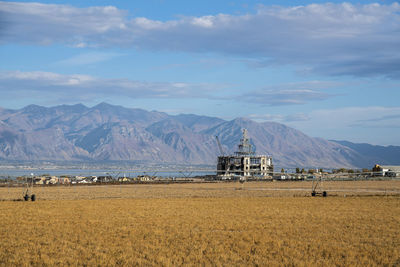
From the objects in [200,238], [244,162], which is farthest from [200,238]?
[244,162]

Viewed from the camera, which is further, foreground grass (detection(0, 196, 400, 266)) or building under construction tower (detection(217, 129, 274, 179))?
building under construction tower (detection(217, 129, 274, 179))

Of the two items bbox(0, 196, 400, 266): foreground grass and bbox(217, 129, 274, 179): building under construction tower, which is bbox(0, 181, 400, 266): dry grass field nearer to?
bbox(0, 196, 400, 266): foreground grass

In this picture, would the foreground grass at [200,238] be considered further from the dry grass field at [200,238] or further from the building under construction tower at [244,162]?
the building under construction tower at [244,162]

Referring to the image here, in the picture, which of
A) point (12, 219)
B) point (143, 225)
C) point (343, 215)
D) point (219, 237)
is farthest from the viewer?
point (343, 215)

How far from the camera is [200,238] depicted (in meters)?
25.5

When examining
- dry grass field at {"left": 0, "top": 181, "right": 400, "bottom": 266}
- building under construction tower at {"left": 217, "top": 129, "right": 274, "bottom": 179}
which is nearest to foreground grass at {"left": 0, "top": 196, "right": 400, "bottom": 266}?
dry grass field at {"left": 0, "top": 181, "right": 400, "bottom": 266}

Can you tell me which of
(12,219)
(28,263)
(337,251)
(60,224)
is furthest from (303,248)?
(12,219)

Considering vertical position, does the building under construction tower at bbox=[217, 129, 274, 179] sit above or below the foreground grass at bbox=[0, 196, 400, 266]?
above

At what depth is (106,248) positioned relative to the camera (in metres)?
22.8

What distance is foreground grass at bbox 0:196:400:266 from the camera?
67.3ft

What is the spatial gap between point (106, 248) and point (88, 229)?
6.41 metres

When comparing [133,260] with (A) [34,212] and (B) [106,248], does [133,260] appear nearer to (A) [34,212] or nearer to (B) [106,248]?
(B) [106,248]

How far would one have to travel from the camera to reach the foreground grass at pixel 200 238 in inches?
807

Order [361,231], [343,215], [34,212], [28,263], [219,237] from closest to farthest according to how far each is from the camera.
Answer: [28,263] → [219,237] → [361,231] → [343,215] → [34,212]
